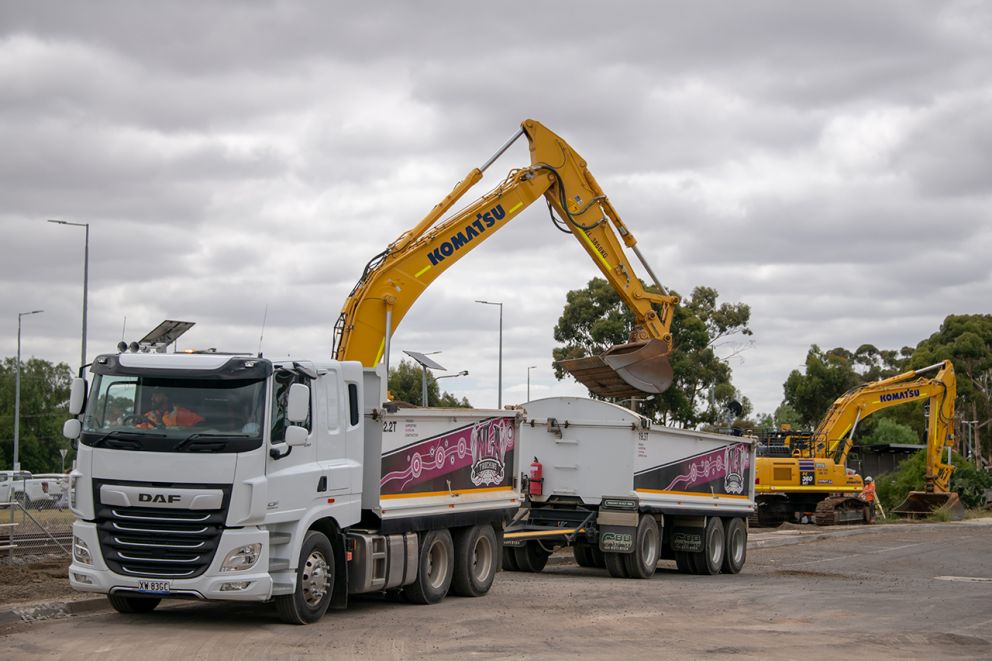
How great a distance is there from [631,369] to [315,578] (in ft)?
34.5

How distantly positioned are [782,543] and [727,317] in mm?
29312

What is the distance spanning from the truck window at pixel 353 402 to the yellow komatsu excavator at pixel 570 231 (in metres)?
4.60

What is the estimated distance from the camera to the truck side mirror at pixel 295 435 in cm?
1309

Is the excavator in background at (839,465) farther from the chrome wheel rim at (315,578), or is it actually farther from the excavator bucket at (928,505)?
the chrome wheel rim at (315,578)

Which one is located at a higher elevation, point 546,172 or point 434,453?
point 546,172

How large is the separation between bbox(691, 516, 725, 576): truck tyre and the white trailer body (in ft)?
0.08

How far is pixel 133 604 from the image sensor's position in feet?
47.0

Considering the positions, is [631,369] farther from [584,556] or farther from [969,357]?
[969,357]

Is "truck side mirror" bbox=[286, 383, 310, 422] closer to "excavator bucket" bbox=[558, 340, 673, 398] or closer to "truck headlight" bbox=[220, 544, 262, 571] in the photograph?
"truck headlight" bbox=[220, 544, 262, 571]

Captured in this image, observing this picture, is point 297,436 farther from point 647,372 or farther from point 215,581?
point 647,372

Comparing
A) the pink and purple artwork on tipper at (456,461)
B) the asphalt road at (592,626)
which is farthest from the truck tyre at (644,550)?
the pink and purple artwork on tipper at (456,461)

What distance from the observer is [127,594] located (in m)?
13.1

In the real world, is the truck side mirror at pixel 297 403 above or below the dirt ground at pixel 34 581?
above

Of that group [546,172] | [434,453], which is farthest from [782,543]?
[434,453]
